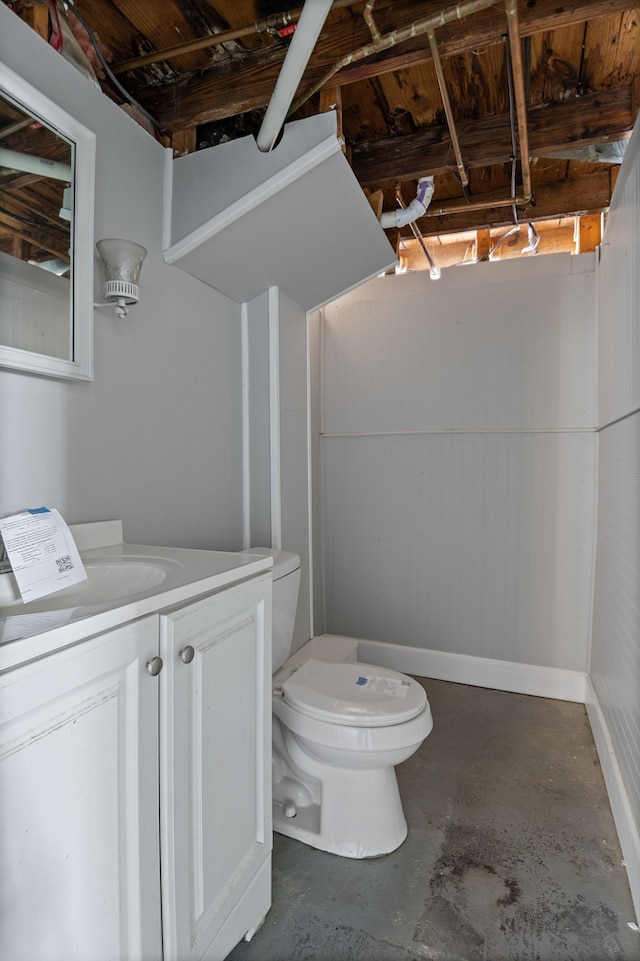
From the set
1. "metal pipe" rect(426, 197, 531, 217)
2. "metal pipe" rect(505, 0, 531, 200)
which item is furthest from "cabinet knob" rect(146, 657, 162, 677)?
"metal pipe" rect(426, 197, 531, 217)

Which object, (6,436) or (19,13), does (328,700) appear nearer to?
(6,436)

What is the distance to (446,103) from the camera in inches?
64.1

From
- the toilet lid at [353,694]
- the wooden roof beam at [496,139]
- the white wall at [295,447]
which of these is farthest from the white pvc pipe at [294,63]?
the toilet lid at [353,694]

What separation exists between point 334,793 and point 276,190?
1.83m

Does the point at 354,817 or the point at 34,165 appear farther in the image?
the point at 354,817

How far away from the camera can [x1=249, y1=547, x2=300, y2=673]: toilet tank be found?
5.12 ft

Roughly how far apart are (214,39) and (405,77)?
67 centimetres

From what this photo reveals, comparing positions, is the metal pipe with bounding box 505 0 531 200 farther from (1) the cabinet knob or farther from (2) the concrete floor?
(2) the concrete floor

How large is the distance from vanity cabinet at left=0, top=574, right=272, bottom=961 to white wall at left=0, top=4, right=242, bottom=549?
21.0 inches

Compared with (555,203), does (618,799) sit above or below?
below

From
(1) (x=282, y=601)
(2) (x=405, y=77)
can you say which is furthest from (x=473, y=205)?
(1) (x=282, y=601)

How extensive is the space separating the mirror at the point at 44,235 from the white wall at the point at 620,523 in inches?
60.6

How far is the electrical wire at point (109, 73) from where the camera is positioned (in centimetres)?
135

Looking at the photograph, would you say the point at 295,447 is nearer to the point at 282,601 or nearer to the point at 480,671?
the point at 282,601
